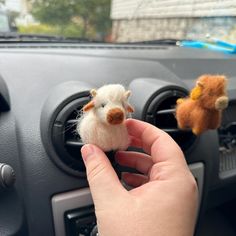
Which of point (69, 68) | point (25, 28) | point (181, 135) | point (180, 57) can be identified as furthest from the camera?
point (25, 28)

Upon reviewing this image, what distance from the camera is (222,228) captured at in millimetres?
2113

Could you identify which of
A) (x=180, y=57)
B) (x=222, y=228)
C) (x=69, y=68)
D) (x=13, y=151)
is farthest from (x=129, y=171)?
(x=222, y=228)

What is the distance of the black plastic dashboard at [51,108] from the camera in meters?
1.26

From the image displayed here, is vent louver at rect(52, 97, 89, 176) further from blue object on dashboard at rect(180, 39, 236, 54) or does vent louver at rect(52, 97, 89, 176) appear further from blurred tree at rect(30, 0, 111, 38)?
blurred tree at rect(30, 0, 111, 38)

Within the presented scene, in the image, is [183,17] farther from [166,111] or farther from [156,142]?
[156,142]

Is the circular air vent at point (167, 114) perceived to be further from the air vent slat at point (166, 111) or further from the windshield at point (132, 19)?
the windshield at point (132, 19)

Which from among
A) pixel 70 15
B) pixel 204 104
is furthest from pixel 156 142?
pixel 70 15

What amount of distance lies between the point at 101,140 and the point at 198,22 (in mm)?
1895

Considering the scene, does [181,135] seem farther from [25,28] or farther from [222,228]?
[25,28]

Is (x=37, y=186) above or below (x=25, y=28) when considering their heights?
below

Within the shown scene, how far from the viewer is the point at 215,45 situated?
103 inches

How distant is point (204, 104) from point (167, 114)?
0.32m

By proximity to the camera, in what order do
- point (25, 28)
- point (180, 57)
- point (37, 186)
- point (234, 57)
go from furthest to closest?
point (25, 28), point (234, 57), point (180, 57), point (37, 186)

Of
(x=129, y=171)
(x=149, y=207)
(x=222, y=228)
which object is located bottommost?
(x=222, y=228)
